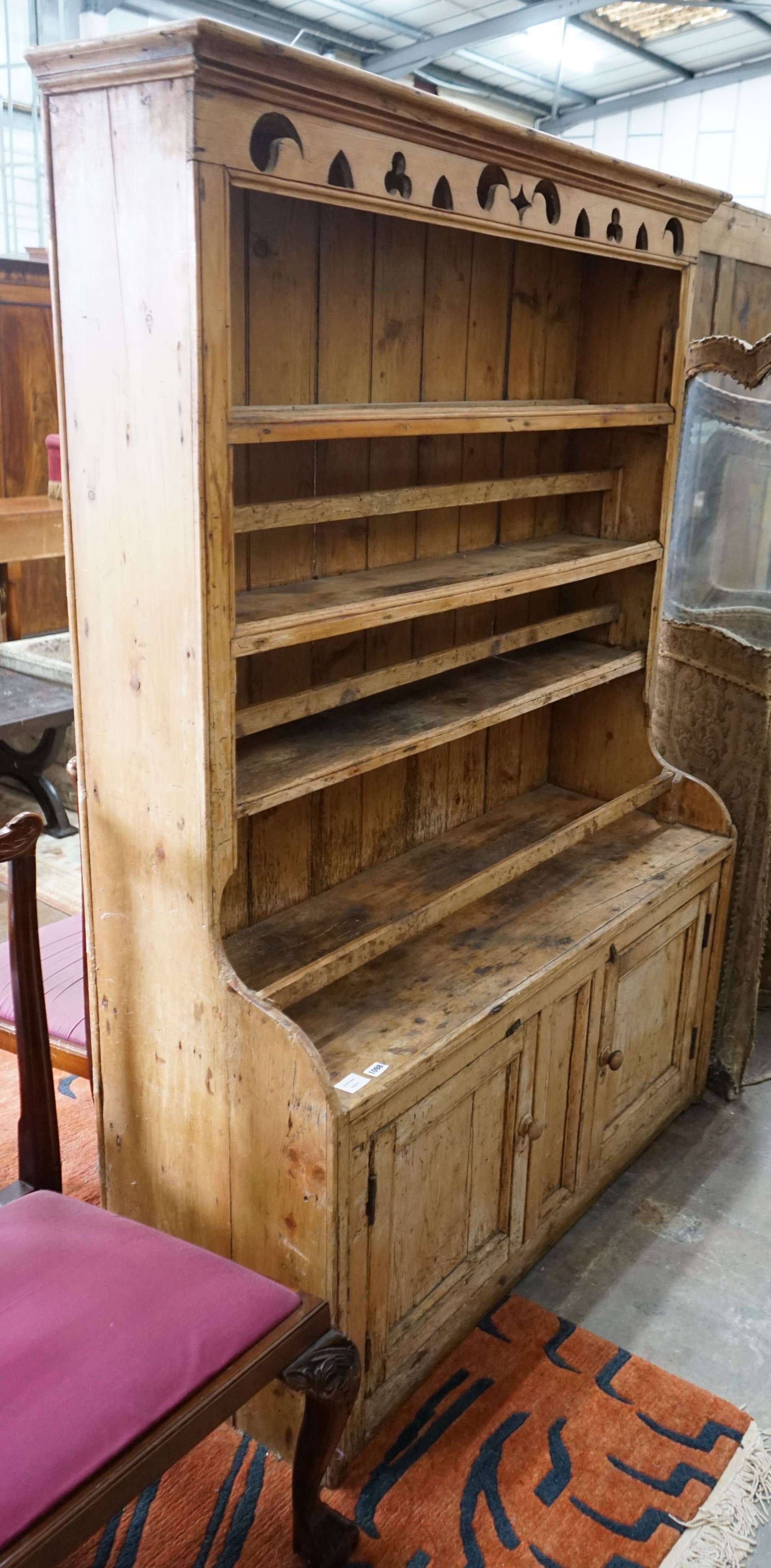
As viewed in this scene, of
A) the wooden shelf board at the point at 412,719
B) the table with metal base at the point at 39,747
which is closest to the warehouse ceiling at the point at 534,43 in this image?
the table with metal base at the point at 39,747

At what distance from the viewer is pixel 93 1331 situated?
1.47 metres

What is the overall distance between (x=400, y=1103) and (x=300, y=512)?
0.92 metres

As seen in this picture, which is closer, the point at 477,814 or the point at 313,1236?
the point at 313,1236

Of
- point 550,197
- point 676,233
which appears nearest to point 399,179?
point 550,197

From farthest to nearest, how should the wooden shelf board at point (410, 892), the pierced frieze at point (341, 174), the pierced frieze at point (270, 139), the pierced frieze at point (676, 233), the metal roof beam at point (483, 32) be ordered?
the metal roof beam at point (483, 32) < the pierced frieze at point (676, 233) < the wooden shelf board at point (410, 892) < the pierced frieze at point (341, 174) < the pierced frieze at point (270, 139)

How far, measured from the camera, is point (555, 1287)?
7.64ft

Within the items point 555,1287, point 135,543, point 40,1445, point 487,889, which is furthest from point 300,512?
point 555,1287

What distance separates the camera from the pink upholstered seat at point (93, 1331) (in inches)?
52.0

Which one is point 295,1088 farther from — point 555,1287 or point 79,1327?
point 555,1287

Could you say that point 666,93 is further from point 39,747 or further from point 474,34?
point 39,747

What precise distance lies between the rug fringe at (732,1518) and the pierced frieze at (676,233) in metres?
2.17

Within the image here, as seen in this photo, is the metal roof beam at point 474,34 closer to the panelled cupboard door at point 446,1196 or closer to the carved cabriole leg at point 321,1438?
the panelled cupboard door at point 446,1196

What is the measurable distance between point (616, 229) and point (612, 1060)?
1.59 metres

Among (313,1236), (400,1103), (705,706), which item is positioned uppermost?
(705,706)
